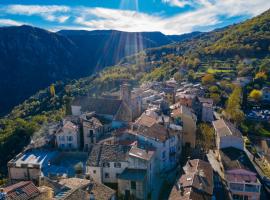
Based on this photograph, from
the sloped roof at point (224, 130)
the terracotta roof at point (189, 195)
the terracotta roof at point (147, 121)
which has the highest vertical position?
the terracotta roof at point (147, 121)

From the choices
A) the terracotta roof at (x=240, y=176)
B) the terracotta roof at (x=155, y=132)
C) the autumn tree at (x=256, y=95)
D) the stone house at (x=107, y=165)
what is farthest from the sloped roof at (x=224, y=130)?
the autumn tree at (x=256, y=95)

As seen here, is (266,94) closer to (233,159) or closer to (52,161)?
(233,159)

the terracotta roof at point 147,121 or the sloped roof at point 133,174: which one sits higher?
the terracotta roof at point 147,121

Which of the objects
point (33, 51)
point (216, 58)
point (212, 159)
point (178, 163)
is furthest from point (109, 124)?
point (33, 51)

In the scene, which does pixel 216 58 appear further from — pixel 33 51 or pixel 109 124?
pixel 33 51

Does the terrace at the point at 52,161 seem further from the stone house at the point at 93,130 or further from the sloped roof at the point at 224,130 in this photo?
the sloped roof at the point at 224,130

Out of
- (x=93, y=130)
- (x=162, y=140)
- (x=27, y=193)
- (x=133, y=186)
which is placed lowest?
(x=133, y=186)

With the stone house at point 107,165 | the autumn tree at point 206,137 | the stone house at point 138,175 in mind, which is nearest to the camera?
the stone house at point 138,175

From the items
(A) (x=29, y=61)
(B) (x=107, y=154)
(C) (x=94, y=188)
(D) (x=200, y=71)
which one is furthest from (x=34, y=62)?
(C) (x=94, y=188)
